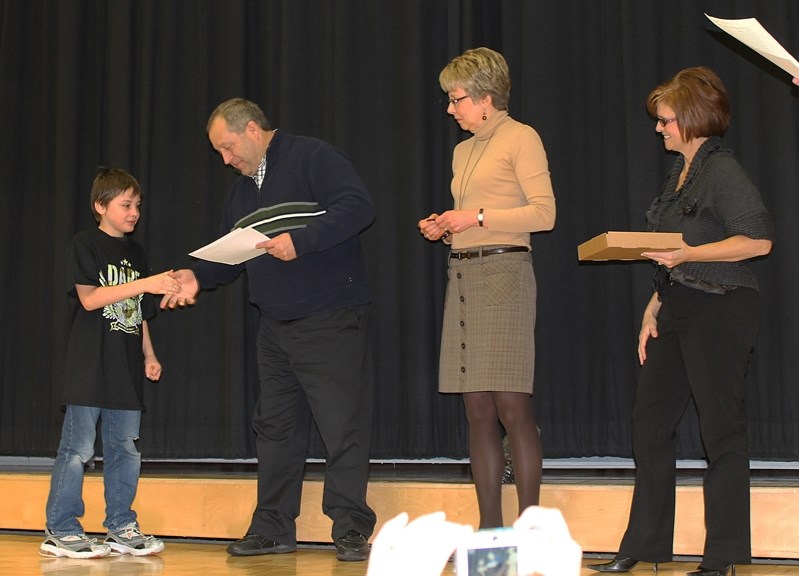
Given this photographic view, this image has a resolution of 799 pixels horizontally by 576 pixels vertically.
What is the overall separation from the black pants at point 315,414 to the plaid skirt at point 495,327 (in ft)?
1.48

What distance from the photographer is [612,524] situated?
2.99 metres

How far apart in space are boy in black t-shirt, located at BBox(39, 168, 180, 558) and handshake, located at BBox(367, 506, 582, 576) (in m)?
2.49

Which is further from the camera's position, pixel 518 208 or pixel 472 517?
pixel 472 517

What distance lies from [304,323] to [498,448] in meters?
0.82

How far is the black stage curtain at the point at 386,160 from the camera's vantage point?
357cm

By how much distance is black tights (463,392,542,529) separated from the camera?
264cm

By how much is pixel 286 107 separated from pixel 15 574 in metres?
2.37

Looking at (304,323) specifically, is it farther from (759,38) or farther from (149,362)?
(759,38)

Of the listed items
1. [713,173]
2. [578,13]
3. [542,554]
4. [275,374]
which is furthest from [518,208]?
[542,554]

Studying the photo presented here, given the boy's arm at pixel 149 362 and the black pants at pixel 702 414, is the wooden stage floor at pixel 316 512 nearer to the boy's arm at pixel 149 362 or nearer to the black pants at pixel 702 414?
the black pants at pixel 702 414

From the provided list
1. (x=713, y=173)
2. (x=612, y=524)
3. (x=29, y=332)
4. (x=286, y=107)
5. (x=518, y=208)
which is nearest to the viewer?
(x=713, y=173)

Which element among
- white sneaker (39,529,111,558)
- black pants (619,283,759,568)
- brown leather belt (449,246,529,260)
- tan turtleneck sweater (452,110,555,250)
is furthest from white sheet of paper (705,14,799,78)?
white sneaker (39,529,111,558)

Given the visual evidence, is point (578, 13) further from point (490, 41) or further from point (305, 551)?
point (305, 551)

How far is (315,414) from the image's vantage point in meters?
3.12
